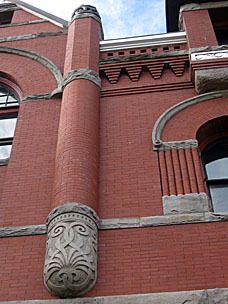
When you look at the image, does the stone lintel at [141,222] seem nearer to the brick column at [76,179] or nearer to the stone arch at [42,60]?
the brick column at [76,179]

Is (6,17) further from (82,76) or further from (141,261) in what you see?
(141,261)

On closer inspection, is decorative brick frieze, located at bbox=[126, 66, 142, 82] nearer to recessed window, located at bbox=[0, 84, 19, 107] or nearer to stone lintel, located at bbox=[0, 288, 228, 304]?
recessed window, located at bbox=[0, 84, 19, 107]

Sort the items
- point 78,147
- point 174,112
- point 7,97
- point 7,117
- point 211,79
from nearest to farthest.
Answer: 1. point 78,147
2. point 174,112
3. point 211,79
4. point 7,117
5. point 7,97

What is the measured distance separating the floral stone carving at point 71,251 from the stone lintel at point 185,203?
137cm

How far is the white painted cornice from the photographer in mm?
11094

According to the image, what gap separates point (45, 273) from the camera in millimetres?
6711

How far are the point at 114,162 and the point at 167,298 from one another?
3.14 metres

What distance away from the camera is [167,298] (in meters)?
6.41

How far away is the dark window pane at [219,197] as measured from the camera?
819cm

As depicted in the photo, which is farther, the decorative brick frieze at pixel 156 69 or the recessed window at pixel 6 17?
the recessed window at pixel 6 17

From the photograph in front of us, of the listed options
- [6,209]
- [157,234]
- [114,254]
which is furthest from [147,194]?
[6,209]

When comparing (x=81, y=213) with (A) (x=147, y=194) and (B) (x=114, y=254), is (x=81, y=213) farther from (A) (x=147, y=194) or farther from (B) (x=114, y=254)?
(A) (x=147, y=194)

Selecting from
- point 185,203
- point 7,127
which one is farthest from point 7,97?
point 185,203

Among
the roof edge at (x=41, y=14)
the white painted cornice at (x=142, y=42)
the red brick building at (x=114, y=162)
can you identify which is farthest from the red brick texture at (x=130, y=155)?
the roof edge at (x=41, y=14)
